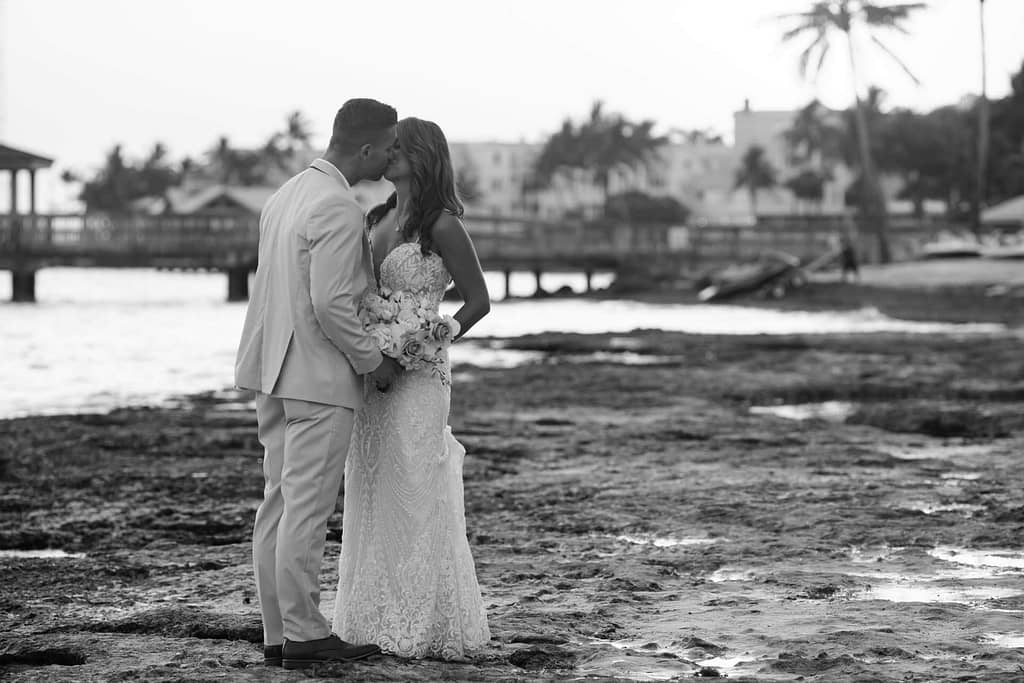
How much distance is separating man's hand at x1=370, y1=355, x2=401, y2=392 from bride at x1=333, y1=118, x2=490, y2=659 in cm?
3

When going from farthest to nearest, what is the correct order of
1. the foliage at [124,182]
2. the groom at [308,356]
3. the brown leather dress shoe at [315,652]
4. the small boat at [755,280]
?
the foliage at [124,182] < the small boat at [755,280] < the brown leather dress shoe at [315,652] < the groom at [308,356]

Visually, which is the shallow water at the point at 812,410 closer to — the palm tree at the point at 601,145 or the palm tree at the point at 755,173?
the palm tree at the point at 601,145

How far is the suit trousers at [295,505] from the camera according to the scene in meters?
4.50

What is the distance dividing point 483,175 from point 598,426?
13777cm

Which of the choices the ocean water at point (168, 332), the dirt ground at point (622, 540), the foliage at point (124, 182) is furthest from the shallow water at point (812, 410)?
the foliage at point (124, 182)

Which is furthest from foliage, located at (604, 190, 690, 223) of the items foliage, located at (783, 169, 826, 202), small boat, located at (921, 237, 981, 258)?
small boat, located at (921, 237, 981, 258)

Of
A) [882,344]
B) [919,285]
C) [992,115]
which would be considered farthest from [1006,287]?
[992,115]

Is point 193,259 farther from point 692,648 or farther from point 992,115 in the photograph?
point 692,648

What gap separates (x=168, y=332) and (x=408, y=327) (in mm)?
28144

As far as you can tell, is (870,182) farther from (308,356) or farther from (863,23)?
(308,356)

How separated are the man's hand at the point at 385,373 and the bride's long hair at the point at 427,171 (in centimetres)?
41

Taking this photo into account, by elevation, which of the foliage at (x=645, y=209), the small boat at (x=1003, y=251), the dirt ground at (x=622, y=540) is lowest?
the dirt ground at (x=622, y=540)

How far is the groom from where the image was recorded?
447 centimetres

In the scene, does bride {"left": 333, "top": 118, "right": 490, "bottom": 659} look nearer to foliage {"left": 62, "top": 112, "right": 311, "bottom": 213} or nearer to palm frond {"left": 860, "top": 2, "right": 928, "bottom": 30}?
palm frond {"left": 860, "top": 2, "right": 928, "bottom": 30}
